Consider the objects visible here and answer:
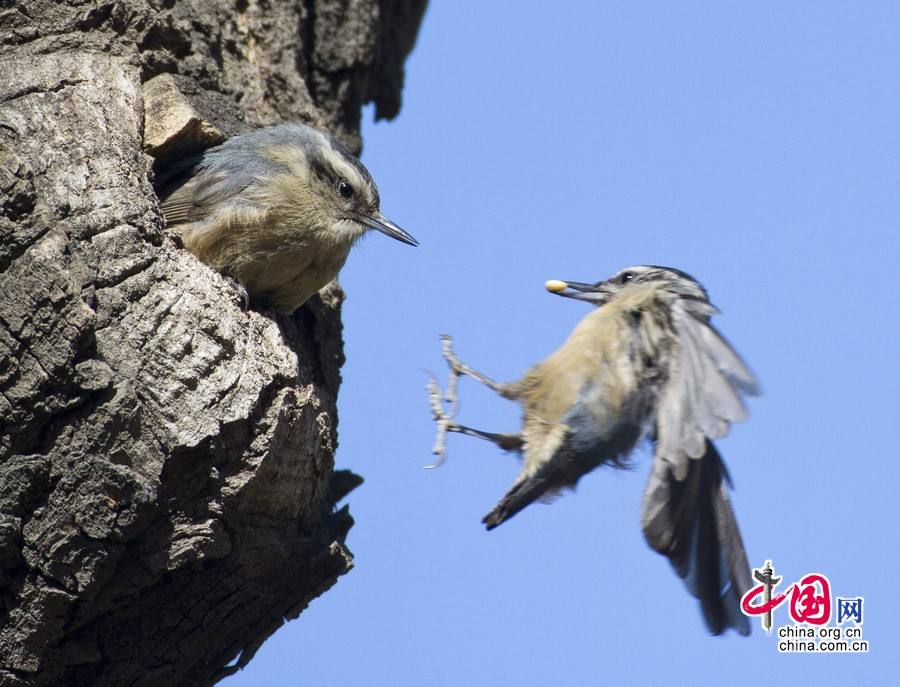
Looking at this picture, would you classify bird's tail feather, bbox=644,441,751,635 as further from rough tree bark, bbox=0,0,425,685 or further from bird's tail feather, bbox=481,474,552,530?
rough tree bark, bbox=0,0,425,685

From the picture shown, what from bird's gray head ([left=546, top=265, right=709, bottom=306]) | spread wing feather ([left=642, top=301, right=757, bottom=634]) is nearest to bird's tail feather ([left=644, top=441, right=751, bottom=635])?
spread wing feather ([left=642, top=301, right=757, bottom=634])

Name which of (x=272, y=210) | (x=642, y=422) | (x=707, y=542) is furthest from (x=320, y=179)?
(x=707, y=542)

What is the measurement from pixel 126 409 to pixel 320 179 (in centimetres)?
167

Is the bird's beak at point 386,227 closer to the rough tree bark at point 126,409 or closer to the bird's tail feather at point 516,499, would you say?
the rough tree bark at point 126,409

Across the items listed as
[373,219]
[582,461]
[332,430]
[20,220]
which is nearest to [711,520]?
[582,461]

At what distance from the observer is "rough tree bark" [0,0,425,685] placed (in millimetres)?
3482

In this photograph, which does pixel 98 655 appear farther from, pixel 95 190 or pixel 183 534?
pixel 95 190

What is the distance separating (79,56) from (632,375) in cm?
221

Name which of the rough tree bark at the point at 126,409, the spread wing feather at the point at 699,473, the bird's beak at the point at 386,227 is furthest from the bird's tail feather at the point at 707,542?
the bird's beak at the point at 386,227

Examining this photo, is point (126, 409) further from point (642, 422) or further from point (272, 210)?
point (642, 422)

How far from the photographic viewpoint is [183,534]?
3.67m

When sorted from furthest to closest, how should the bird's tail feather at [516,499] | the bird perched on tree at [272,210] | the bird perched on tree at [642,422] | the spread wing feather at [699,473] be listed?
1. the bird perched on tree at [272,210]
2. the bird's tail feather at [516,499]
3. the bird perched on tree at [642,422]
4. the spread wing feather at [699,473]

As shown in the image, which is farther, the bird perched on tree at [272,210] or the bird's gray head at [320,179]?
the bird's gray head at [320,179]

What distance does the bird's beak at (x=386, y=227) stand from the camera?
504 centimetres
